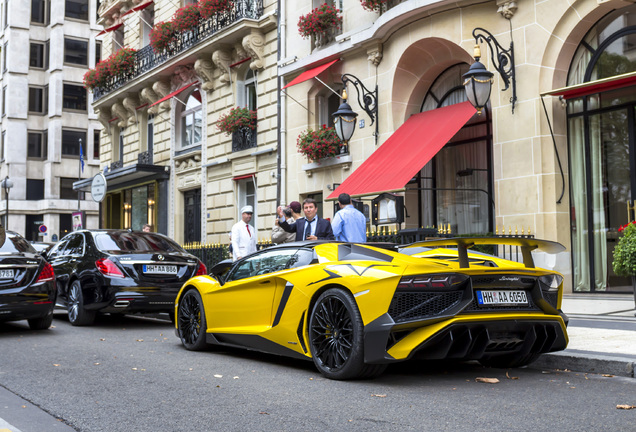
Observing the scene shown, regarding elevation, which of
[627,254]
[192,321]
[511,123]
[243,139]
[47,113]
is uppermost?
[47,113]

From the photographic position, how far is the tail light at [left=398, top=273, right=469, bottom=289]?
557cm

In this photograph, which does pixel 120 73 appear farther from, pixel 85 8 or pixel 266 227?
pixel 85 8

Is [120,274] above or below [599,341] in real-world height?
above

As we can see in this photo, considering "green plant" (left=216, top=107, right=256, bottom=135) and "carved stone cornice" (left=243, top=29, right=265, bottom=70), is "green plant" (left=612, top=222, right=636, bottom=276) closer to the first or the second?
"green plant" (left=216, top=107, right=256, bottom=135)

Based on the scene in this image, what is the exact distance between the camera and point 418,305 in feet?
18.4

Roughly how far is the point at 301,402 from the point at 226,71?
18.7 meters

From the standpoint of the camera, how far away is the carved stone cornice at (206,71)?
23406 mm

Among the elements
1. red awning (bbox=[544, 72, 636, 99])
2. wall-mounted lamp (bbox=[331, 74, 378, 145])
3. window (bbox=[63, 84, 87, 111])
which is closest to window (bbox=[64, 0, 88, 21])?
window (bbox=[63, 84, 87, 111])

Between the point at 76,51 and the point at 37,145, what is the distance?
7.74 metres

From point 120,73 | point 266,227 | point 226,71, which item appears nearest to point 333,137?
point 266,227

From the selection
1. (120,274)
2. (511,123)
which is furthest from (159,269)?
(511,123)

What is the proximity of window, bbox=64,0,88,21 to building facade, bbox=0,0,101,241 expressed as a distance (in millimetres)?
73

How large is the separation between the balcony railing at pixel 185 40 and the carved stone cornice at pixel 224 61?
24.6 inches

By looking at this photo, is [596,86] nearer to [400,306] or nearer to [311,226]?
[311,226]
